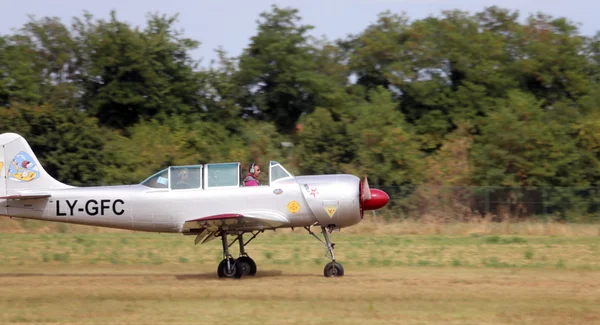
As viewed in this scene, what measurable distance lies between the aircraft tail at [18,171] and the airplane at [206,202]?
0.06ft

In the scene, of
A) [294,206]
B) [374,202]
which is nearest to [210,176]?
[294,206]

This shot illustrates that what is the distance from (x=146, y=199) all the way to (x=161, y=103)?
86.7ft

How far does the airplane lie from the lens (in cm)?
1328

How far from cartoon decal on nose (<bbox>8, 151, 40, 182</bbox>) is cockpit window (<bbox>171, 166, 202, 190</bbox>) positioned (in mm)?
2774

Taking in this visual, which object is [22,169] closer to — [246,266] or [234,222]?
[234,222]

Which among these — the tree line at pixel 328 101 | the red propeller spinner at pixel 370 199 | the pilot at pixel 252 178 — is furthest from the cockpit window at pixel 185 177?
the tree line at pixel 328 101

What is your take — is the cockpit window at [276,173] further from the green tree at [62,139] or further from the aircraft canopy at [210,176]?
the green tree at [62,139]

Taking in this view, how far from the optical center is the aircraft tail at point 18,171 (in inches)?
557

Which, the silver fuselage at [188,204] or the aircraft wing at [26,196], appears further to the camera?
the aircraft wing at [26,196]

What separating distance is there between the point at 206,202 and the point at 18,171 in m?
3.77

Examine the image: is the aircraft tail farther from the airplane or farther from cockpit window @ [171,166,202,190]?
cockpit window @ [171,166,202,190]

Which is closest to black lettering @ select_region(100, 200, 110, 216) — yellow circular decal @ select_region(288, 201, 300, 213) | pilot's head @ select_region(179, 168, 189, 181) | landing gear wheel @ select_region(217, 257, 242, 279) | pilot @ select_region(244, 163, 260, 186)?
pilot's head @ select_region(179, 168, 189, 181)

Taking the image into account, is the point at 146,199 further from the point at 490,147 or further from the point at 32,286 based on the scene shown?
the point at 490,147

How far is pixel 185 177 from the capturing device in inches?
539
